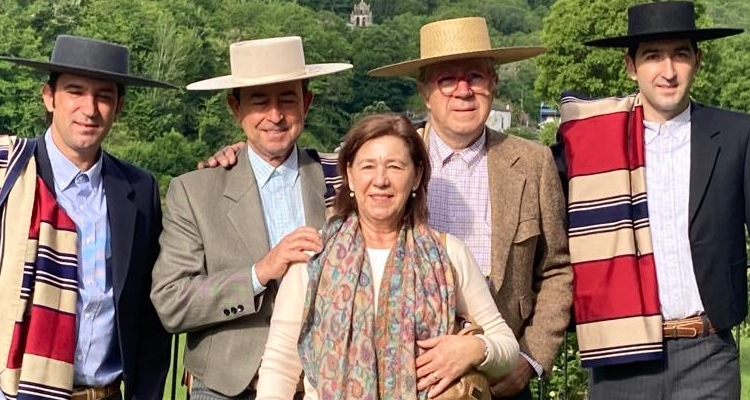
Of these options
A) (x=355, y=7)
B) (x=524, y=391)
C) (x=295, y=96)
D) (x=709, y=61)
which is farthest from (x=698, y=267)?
(x=355, y=7)

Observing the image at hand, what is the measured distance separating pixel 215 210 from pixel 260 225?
0.19 m

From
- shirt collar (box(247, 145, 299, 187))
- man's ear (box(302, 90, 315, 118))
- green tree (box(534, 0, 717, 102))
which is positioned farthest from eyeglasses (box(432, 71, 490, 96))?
green tree (box(534, 0, 717, 102))

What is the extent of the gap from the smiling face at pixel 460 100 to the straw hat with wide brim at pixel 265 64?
502mm

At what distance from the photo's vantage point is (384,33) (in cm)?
12044

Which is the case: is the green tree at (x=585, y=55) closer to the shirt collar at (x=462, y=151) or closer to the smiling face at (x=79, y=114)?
the shirt collar at (x=462, y=151)

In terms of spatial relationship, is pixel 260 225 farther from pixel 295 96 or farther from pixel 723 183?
pixel 723 183

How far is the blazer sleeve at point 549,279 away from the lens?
491 centimetres

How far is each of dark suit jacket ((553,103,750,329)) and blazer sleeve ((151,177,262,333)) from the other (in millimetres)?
1910

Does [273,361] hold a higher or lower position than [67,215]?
lower

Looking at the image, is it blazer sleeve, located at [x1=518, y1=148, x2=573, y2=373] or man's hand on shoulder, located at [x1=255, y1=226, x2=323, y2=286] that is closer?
man's hand on shoulder, located at [x1=255, y1=226, x2=323, y2=286]

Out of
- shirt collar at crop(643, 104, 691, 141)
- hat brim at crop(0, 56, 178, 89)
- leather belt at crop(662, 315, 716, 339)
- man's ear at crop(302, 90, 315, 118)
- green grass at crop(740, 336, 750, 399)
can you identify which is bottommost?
green grass at crop(740, 336, 750, 399)

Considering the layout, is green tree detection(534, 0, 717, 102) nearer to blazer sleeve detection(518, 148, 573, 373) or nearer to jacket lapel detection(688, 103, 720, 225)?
jacket lapel detection(688, 103, 720, 225)

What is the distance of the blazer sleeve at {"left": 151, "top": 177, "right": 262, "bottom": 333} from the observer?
4582 mm

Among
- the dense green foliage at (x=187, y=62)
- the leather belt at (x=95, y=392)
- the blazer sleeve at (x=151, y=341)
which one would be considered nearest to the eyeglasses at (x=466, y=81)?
the blazer sleeve at (x=151, y=341)
